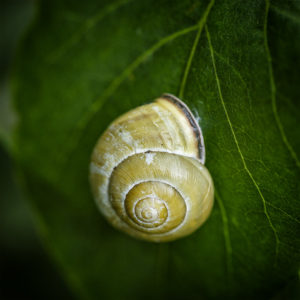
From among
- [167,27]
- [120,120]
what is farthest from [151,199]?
[167,27]

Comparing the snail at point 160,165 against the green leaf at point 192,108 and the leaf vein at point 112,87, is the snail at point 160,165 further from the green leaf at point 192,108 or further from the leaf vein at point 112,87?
the leaf vein at point 112,87

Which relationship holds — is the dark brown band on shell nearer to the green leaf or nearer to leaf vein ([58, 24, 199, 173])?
the green leaf

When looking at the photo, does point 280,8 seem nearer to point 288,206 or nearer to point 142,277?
point 288,206

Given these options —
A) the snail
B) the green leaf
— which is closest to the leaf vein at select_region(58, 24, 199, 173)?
the green leaf

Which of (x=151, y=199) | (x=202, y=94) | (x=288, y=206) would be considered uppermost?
(x=202, y=94)

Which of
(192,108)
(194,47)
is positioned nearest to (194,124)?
(192,108)

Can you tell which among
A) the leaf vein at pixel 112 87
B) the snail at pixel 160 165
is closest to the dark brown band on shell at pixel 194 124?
the snail at pixel 160 165

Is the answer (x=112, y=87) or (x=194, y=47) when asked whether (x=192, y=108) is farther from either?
(x=112, y=87)
